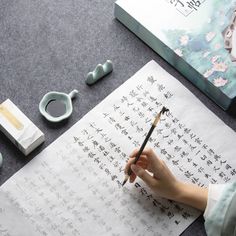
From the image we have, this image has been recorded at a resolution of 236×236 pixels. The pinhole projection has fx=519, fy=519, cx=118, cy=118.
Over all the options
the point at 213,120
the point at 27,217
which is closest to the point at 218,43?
the point at 213,120

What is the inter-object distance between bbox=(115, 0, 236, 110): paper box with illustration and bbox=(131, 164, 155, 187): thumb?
0.53 ft

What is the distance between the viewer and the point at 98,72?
73 cm

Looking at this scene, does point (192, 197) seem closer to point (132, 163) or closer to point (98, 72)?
point (132, 163)

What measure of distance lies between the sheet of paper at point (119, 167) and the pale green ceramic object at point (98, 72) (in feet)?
0.11

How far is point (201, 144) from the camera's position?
70 centimetres

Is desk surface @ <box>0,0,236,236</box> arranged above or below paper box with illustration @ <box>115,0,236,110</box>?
below

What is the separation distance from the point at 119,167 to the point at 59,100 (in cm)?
13

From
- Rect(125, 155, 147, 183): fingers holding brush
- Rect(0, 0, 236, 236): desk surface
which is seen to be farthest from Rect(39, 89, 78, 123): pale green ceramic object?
Rect(125, 155, 147, 183): fingers holding brush

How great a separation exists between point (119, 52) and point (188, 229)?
28 cm

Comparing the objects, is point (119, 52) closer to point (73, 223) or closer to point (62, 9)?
point (62, 9)

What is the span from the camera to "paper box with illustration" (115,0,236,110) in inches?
28.4

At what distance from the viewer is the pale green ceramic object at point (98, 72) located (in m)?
0.73

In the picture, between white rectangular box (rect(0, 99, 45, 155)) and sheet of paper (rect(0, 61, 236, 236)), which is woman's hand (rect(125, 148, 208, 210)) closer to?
sheet of paper (rect(0, 61, 236, 236))

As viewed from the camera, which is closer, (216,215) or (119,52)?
(216,215)
